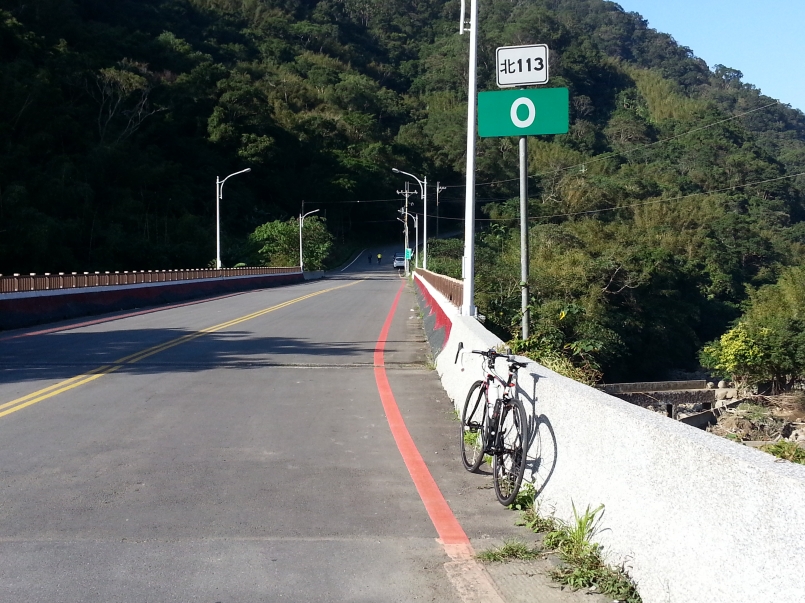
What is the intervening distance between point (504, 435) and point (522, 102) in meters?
5.01

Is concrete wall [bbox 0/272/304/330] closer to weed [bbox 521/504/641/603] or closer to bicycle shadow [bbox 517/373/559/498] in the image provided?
bicycle shadow [bbox 517/373/559/498]

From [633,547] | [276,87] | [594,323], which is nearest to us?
[633,547]

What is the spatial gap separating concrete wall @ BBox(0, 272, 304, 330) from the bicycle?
54.3 ft

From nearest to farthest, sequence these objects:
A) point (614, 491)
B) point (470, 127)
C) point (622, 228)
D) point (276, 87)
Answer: point (614, 491)
point (470, 127)
point (622, 228)
point (276, 87)

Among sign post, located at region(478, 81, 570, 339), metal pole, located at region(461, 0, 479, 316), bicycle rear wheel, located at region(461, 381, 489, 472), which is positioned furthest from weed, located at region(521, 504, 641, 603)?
metal pole, located at region(461, 0, 479, 316)

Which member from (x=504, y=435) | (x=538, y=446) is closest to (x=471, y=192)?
(x=504, y=435)

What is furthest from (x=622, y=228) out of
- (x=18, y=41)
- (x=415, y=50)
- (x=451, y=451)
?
(x=415, y=50)

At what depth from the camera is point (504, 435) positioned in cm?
671

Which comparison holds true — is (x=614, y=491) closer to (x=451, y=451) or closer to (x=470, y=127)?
(x=451, y=451)

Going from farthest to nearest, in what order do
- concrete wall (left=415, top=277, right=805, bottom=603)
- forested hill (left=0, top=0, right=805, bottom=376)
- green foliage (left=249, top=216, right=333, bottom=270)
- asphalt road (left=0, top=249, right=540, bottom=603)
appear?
1. green foliage (left=249, top=216, right=333, bottom=270)
2. forested hill (left=0, top=0, right=805, bottom=376)
3. asphalt road (left=0, top=249, right=540, bottom=603)
4. concrete wall (left=415, top=277, right=805, bottom=603)

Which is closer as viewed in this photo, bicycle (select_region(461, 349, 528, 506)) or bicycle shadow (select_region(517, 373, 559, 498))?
bicycle shadow (select_region(517, 373, 559, 498))

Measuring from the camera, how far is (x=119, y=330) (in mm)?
20047

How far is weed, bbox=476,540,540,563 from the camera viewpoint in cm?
516

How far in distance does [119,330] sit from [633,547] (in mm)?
17426
